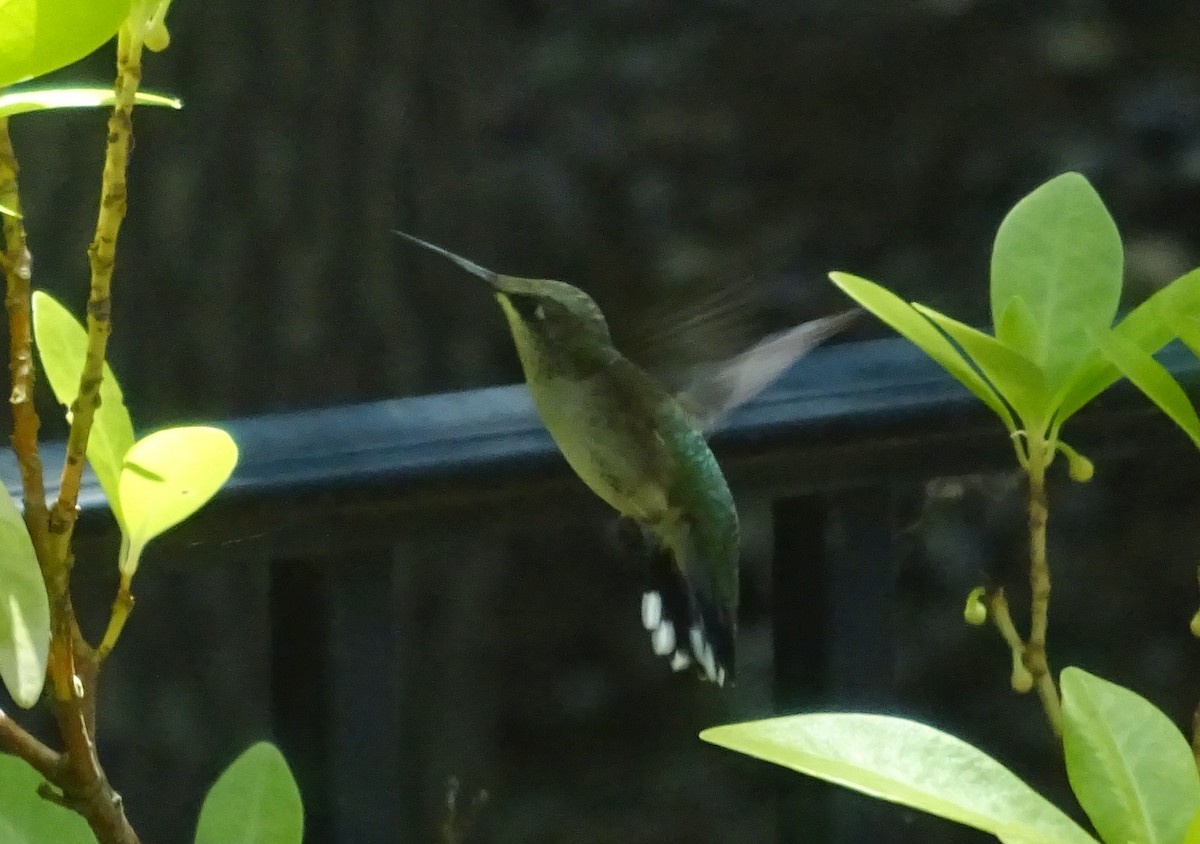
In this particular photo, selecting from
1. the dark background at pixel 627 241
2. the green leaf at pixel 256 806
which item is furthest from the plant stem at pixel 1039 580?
the dark background at pixel 627 241

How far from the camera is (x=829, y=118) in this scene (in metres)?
2.00

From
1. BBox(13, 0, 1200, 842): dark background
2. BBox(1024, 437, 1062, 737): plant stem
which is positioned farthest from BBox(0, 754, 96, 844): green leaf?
BBox(13, 0, 1200, 842): dark background

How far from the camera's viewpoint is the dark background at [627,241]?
5.57ft

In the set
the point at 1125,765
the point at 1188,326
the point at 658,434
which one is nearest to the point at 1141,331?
the point at 1188,326

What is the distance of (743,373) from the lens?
55 cm

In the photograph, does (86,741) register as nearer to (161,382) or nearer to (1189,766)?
(1189,766)

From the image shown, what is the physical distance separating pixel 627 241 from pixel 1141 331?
1.60 m

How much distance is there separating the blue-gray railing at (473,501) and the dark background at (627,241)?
4.06 ft

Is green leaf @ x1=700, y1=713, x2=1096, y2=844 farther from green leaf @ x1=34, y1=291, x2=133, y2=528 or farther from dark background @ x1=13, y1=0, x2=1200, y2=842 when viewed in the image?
dark background @ x1=13, y1=0, x2=1200, y2=842

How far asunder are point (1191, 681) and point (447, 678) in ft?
3.44

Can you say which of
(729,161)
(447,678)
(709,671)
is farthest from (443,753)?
(709,671)

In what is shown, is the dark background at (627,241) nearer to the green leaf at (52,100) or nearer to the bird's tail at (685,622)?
the bird's tail at (685,622)

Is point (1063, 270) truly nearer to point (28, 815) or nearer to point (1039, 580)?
point (1039, 580)

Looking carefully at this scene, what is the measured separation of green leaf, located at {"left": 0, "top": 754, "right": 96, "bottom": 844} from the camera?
12.3 inches
